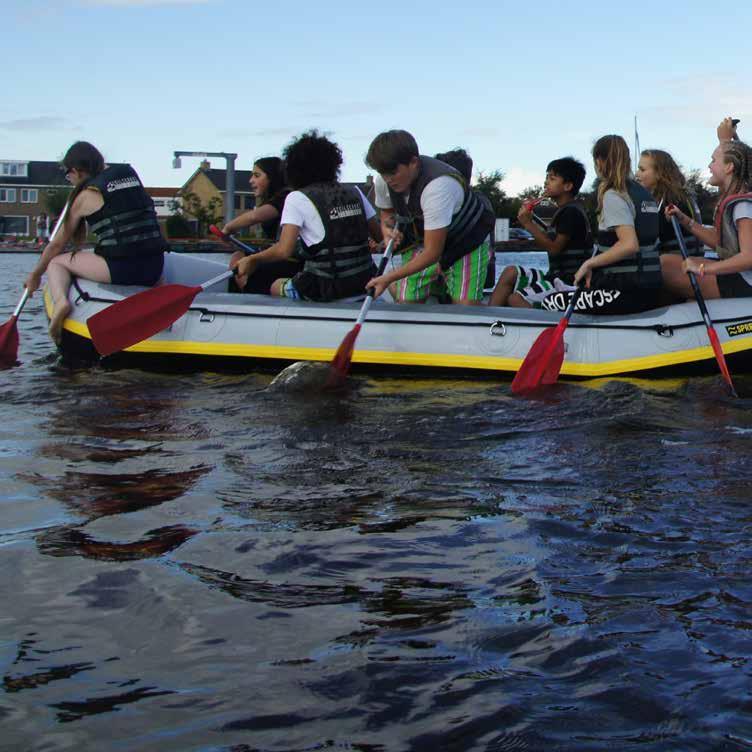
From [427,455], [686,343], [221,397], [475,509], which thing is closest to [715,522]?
[475,509]

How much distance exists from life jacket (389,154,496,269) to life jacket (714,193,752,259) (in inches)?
55.4

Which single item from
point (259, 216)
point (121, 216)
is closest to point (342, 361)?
point (259, 216)

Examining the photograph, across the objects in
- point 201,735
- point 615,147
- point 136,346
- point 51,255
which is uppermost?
point 615,147

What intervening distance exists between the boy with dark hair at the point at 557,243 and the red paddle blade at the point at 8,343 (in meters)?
3.72

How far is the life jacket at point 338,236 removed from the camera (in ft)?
23.7

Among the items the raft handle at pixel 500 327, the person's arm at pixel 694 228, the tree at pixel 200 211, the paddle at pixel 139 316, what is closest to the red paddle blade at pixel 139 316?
the paddle at pixel 139 316

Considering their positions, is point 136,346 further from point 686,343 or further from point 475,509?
point 475,509

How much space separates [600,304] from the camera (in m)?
7.04

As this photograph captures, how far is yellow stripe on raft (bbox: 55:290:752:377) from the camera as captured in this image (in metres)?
6.87

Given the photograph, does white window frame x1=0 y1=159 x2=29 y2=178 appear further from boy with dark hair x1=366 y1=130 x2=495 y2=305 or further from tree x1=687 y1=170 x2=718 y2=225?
boy with dark hair x1=366 y1=130 x2=495 y2=305

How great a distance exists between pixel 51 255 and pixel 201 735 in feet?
20.8

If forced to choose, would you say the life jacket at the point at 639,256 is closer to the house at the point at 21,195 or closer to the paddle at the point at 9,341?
the paddle at the point at 9,341

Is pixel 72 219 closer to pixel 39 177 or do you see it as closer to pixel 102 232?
pixel 102 232

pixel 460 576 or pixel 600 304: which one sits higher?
pixel 600 304
